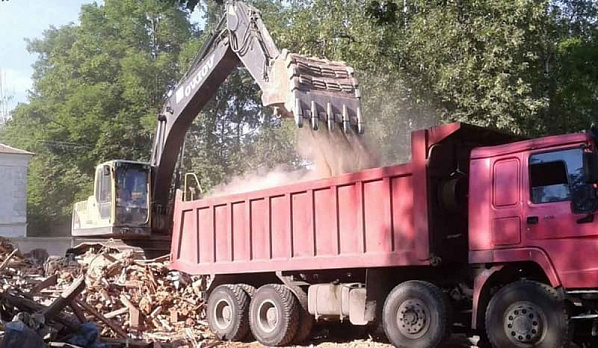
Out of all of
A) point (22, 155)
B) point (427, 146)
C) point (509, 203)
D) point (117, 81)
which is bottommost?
point (509, 203)

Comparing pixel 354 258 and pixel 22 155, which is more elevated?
pixel 22 155

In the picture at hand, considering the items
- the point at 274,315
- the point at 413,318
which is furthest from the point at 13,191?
the point at 413,318

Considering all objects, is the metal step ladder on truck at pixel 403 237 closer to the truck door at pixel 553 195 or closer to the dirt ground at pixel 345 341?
the truck door at pixel 553 195

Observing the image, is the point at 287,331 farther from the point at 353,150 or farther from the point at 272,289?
the point at 353,150

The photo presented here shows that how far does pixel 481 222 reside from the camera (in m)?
8.86

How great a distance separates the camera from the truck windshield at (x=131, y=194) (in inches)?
A: 673

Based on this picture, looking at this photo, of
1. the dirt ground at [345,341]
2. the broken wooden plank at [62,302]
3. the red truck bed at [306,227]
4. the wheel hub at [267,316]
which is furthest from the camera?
the wheel hub at [267,316]

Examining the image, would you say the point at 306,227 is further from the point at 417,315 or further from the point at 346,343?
the point at 417,315

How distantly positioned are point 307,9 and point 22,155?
99.5ft

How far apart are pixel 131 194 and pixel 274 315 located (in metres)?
7.13

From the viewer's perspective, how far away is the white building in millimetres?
45125

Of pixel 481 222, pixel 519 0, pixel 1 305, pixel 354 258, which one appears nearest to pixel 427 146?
pixel 481 222

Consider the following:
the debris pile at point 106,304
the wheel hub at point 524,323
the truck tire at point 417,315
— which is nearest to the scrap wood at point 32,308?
the debris pile at point 106,304

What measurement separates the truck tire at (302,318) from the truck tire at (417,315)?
75.1 inches
